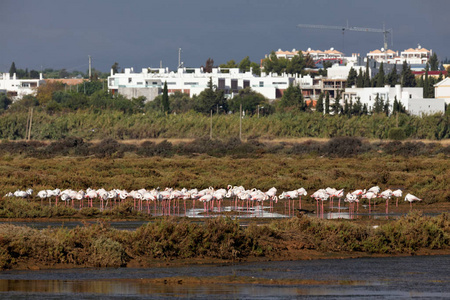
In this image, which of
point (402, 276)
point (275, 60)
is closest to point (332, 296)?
point (402, 276)

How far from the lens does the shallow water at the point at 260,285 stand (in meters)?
13.2

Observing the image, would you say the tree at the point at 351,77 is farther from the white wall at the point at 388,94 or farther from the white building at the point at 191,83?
the white building at the point at 191,83

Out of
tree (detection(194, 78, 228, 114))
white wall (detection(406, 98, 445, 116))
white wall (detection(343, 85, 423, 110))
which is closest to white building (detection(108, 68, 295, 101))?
tree (detection(194, 78, 228, 114))

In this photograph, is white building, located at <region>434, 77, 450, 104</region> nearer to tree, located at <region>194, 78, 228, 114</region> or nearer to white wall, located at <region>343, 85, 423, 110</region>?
white wall, located at <region>343, 85, 423, 110</region>

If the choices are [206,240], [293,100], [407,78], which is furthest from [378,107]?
[206,240]

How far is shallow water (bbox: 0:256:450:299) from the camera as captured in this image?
13234 millimetres

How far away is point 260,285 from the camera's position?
14.1m

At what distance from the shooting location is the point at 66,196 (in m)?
24.9

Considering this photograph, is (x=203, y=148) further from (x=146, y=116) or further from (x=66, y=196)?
(x=66, y=196)

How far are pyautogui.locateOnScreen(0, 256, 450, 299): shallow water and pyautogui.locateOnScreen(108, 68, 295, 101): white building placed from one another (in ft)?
403

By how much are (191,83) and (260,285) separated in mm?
128599

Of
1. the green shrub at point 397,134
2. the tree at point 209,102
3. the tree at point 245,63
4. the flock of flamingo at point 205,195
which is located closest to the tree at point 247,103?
the tree at point 209,102

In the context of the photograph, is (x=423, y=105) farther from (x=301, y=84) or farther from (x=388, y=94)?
(x=301, y=84)

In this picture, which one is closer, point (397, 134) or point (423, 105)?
point (397, 134)
